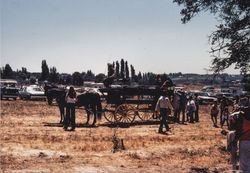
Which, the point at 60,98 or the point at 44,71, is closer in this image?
the point at 60,98

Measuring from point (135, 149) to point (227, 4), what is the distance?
20.9 feet

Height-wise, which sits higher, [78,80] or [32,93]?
[78,80]

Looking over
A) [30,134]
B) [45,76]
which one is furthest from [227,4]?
[45,76]

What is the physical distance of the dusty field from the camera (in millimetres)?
12461

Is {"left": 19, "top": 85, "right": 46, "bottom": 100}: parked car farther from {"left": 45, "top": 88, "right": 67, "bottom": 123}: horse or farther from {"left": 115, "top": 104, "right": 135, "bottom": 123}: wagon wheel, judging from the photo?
{"left": 115, "top": 104, "right": 135, "bottom": 123}: wagon wheel

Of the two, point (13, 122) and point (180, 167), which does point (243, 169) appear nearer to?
point (180, 167)

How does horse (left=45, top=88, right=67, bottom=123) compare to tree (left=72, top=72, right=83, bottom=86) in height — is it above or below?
below

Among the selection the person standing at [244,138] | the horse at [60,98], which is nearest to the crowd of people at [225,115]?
the person standing at [244,138]

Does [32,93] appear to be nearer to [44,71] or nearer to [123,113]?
[123,113]

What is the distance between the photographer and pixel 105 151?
48.1 ft

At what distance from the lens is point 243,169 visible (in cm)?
1032

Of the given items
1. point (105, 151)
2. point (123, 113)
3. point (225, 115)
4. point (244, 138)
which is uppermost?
point (244, 138)

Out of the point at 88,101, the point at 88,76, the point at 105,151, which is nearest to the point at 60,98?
the point at 88,101

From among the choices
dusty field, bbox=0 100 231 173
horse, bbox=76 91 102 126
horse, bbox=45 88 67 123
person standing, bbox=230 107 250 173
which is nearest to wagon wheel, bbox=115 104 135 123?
horse, bbox=76 91 102 126
